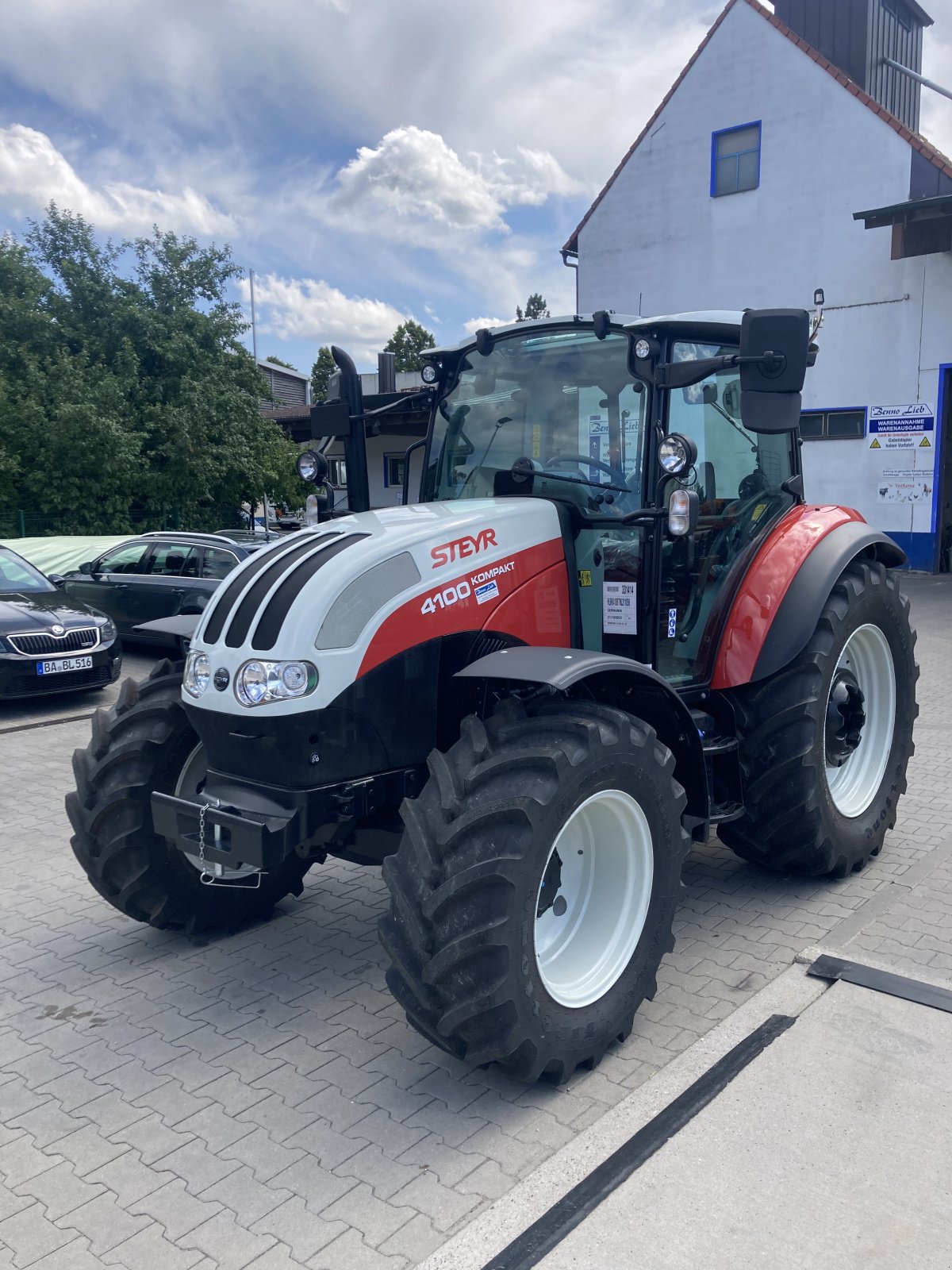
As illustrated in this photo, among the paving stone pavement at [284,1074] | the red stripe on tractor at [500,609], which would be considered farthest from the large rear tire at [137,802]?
the red stripe on tractor at [500,609]

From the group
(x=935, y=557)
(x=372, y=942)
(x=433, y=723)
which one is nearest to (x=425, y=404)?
(x=433, y=723)

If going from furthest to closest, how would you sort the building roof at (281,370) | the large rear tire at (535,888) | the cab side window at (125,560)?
1. the building roof at (281,370)
2. the cab side window at (125,560)
3. the large rear tire at (535,888)

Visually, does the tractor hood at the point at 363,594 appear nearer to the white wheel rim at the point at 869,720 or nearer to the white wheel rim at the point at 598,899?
the white wheel rim at the point at 598,899

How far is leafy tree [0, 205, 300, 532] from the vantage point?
19.9 m

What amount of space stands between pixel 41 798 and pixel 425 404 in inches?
153

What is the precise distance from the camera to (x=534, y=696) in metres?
3.37

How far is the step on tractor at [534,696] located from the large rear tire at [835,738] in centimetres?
2

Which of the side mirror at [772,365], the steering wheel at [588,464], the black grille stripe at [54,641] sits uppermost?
the side mirror at [772,365]

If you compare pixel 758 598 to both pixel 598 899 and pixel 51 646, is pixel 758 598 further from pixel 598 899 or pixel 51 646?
pixel 51 646

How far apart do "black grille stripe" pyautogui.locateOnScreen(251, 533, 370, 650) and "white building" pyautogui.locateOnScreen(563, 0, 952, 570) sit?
16.2 meters

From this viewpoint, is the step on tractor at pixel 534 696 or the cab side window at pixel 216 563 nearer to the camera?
the step on tractor at pixel 534 696

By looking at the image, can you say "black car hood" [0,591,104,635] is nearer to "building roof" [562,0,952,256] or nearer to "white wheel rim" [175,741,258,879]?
"white wheel rim" [175,741,258,879]

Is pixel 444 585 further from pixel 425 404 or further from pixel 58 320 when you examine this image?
pixel 58 320

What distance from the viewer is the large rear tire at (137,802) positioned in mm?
3832
